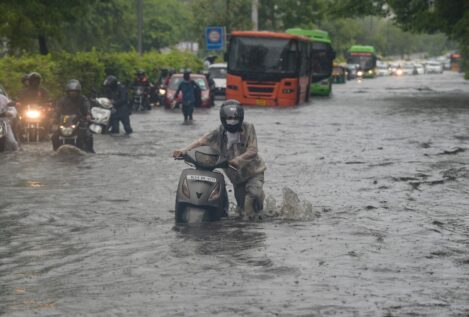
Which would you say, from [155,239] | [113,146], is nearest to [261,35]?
[113,146]

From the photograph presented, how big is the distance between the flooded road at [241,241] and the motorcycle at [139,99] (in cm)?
1806

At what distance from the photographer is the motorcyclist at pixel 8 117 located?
22.2m

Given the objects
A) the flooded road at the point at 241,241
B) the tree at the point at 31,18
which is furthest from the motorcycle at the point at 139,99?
the flooded road at the point at 241,241

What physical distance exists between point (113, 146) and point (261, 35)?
21717mm

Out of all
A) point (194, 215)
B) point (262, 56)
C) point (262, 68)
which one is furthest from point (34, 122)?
point (262, 56)

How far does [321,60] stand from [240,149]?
45.8m

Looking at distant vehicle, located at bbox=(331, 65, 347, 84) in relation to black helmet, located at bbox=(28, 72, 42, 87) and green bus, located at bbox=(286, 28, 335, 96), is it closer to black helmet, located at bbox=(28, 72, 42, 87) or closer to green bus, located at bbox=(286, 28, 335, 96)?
green bus, located at bbox=(286, 28, 335, 96)

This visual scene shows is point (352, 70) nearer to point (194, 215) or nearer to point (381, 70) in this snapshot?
point (381, 70)

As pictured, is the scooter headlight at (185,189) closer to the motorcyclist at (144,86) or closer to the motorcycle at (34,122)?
the motorcycle at (34,122)

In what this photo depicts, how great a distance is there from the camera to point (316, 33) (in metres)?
63.7

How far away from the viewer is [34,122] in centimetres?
2519

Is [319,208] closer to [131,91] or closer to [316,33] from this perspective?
[131,91]

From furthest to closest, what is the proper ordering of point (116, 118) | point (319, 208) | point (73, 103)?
point (116, 118)
point (73, 103)
point (319, 208)

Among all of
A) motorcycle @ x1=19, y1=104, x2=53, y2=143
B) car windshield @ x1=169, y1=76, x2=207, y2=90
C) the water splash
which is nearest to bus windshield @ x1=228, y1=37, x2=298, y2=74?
car windshield @ x1=169, y1=76, x2=207, y2=90
